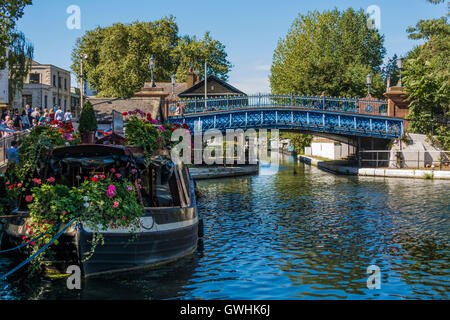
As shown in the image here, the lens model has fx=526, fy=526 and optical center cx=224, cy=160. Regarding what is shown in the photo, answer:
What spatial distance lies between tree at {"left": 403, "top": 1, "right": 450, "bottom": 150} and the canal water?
15831 mm

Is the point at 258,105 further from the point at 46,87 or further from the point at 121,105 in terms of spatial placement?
the point at 46,87

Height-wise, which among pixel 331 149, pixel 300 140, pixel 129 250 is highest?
pixel 300 140

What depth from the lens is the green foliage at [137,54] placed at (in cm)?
7481

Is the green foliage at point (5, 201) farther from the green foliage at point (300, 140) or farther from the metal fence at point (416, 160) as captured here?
the green foliage at point (300, 140)

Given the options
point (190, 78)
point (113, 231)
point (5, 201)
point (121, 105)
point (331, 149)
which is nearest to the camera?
point (113, 231)

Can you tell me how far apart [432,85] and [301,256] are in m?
31.6

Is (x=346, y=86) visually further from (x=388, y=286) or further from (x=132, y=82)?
(x=388, y=286)

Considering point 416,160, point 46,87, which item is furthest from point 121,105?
point 46,87

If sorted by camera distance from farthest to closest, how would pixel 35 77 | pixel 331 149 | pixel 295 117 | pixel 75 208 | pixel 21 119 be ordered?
pixel 35 77 → pixel 331 149 → pixel 295 117 → pixel 21 119 → pixel 75 208

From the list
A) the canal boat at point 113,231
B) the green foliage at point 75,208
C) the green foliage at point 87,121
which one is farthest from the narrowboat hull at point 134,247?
the green foliage at point 87,121

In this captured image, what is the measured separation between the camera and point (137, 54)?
254 feet

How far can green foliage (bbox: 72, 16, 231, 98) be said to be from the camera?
74812 millimetres

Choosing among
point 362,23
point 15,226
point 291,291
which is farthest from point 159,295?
point 362,23

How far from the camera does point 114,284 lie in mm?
12242
